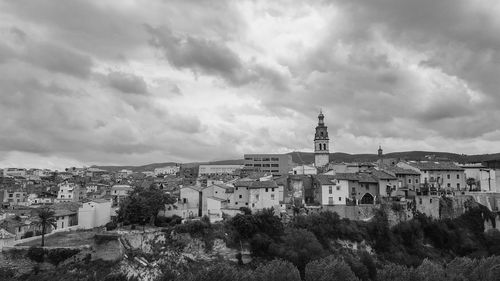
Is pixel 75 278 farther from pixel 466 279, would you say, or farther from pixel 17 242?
pixel 466 279

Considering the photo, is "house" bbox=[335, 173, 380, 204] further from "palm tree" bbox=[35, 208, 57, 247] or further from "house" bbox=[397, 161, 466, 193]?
"palm tree" bbox=[35, 208, 57, 247]

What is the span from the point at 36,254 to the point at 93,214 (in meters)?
13.1

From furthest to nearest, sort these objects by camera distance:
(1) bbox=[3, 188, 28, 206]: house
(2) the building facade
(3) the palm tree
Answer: (2) the building facade < (1) bbox=[3, 188, 28, 206]: house < (3) the palm tree

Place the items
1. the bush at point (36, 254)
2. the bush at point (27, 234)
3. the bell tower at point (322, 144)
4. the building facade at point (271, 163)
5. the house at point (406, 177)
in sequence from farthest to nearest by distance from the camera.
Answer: the building facade at point (271, 163)
the bell tower at point (322, 144)
the house at point (406, 177)
the bush at point (27, 234)
the bush at point (36, 254)

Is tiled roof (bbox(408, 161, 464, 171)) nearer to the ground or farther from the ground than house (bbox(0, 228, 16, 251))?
farther from the ground

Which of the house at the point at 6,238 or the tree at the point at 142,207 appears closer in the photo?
the house at the point at 6,238

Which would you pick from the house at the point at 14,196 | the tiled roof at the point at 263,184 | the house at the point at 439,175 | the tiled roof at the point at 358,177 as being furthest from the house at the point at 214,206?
the house at the point at 14,196

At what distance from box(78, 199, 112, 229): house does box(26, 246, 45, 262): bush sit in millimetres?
12176

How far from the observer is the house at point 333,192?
5925cm

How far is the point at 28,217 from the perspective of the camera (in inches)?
2228

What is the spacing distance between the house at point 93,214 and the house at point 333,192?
28864 mm

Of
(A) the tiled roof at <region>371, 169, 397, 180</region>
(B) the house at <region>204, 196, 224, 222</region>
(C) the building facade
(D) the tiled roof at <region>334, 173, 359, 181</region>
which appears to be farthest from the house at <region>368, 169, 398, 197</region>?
(C) the building facade

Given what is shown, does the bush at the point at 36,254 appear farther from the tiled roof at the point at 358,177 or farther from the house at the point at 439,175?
the house at the point at 439,175

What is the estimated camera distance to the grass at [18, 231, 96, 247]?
148 ft
